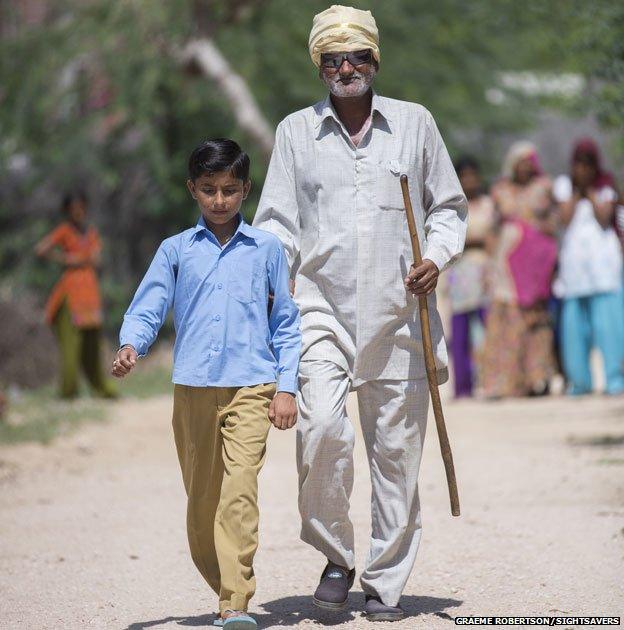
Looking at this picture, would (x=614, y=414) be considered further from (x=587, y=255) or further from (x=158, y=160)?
(x=158, y=160)

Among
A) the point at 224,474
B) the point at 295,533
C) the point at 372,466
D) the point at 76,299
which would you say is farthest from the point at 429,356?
the point at 76,299

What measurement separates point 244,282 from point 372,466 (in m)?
0.84

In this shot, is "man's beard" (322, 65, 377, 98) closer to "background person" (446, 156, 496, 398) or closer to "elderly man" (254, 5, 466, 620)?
"elderly man" (254, 5, 466, 620)

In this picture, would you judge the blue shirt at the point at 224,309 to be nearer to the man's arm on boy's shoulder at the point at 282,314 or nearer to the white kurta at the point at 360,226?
the man's arm on boy's shoulder at the point at 282,314

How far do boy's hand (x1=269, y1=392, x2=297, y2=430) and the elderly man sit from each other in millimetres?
184

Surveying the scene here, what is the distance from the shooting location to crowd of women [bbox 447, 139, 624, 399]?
13.2 m

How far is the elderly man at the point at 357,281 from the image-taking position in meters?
5.30

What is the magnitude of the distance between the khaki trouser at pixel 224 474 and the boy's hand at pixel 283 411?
8 centimetres

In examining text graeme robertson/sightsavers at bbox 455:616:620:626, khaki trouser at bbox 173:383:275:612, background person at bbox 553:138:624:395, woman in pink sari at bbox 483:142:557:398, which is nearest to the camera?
khaki trouser at bbox 173:383:275:612

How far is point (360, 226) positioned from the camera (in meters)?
5.33

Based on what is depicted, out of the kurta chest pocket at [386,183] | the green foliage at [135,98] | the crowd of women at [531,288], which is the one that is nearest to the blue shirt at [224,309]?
the kurta chest pocket at [386,183]

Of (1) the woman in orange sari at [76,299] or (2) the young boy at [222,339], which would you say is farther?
(1) the woman in orange sari at [76,299]

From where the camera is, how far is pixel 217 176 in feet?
17.0

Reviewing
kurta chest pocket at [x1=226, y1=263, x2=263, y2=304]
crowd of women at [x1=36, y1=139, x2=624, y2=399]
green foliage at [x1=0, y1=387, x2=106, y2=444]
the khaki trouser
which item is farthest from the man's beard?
crowd of women at [x1=36, y1=139, x2=624, y2=399]
